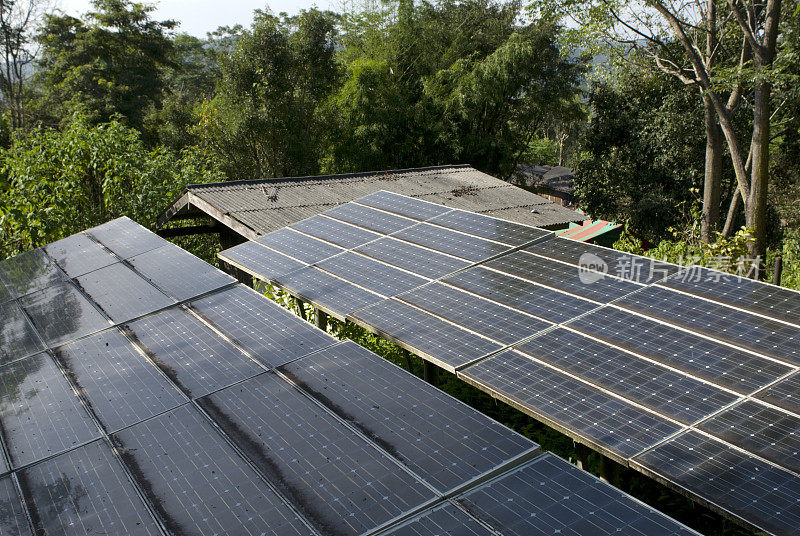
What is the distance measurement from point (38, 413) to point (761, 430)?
18.1 ft

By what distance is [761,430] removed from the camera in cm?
436

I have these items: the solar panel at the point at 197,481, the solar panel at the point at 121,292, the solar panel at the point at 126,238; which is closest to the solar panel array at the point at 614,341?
the solar panel at the point at 121,292

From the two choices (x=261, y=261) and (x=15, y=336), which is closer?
(x=15, y=336)

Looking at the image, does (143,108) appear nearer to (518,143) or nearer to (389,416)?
(518,143)

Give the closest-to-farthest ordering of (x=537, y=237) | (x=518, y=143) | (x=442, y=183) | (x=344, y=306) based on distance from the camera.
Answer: (x=344, y=306) → (x=537, y=237) → (x=442, y=183) → (x=518, y=143)

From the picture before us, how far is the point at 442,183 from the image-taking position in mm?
19375

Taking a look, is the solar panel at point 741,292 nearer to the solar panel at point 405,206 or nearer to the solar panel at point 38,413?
the solar panel at point 405,206

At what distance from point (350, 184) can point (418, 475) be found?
48.9ft

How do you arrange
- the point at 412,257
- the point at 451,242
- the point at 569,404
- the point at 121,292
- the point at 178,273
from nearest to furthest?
the point at 569,404
the point at 121,292
the point at 178,273
the point at 412,257
the point at 451,242

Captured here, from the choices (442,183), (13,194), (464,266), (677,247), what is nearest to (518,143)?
(442,183)

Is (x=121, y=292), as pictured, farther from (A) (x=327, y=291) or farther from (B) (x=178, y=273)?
(A) (x=327, y=291)

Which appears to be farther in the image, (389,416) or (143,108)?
(143,108)

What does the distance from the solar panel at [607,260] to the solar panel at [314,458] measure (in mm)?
4083

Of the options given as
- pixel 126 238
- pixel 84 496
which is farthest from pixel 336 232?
pixel 84 496
